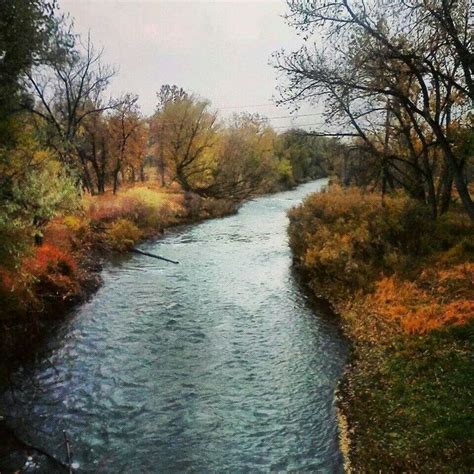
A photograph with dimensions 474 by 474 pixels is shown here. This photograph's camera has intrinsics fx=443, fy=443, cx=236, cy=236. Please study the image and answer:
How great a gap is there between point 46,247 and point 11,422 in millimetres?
8718

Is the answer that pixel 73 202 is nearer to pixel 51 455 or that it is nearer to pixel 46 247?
pixel 46 247

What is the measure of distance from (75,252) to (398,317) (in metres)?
14.0

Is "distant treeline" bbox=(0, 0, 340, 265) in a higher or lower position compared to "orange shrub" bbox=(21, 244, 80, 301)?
higher

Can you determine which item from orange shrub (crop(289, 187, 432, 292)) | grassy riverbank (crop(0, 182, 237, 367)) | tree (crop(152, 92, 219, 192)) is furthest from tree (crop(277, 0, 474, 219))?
tree (crop(152, 92, 219, 192))

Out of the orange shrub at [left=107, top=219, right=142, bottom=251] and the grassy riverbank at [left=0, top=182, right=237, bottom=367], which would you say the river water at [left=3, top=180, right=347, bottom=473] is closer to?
the grassy riverbank at [left=0, top=182, right=237, bottom=367]

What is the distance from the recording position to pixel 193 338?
12477 mm

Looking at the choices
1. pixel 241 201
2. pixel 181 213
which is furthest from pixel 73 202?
pixel 241 201

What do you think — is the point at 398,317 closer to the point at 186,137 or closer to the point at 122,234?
the point at 122,234

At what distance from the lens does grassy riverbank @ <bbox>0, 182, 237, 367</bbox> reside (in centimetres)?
1144

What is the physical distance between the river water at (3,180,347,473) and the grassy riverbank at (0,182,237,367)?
0.75m

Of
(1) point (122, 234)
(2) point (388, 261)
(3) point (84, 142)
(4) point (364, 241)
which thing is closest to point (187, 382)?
(2) point (388, 261)

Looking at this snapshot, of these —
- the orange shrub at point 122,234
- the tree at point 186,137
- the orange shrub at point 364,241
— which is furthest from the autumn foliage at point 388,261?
the tree at point 186,137

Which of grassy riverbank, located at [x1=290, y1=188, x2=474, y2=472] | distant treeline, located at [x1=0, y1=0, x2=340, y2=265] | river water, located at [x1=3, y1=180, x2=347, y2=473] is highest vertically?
distant treeline, located at [x1=0, y1=0, x2=340, y2=265]

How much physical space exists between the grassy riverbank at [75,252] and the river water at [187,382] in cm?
75
